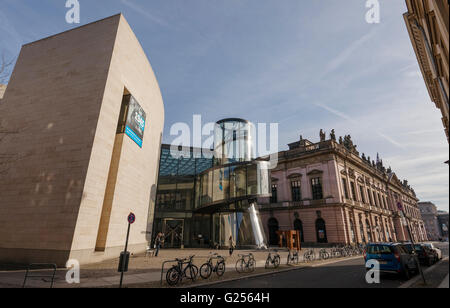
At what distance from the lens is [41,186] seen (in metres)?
13.5

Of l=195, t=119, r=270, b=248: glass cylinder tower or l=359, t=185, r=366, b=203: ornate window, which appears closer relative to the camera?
l=195, t=119, r=270, b=248: glass cylinder tower

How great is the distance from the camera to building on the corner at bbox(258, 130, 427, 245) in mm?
33000

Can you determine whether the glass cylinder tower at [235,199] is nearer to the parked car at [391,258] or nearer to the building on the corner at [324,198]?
the building on the corner at [324,198]

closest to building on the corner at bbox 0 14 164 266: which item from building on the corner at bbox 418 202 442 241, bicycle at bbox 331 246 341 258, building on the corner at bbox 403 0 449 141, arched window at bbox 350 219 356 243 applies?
building on the corner at bbox 403 0 449 141

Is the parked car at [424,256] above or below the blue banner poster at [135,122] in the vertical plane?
below

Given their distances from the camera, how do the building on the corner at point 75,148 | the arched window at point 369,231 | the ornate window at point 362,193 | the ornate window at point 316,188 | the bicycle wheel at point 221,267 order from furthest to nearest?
the ornate window at point 362,193 < the arched window at point 369,231 < the ornate window at point 316,188 < the building on the corner at point 75,148 < the bicycle wheel at point 221,267

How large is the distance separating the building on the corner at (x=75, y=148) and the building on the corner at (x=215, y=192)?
819 cm

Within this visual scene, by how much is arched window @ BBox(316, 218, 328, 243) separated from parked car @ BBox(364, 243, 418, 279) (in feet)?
80.8

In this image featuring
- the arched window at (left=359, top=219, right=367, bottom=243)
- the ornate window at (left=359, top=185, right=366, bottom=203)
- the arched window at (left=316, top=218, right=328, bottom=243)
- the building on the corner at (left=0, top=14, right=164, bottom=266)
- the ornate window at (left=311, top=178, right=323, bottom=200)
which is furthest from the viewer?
the ornate window at (left=359, top=185, right=366, bottom=203)

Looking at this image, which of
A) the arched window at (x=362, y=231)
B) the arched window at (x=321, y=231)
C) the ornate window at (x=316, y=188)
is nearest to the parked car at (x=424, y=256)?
the arched window at (x=321, y=231)

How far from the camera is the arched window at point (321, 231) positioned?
32938 millimetres
